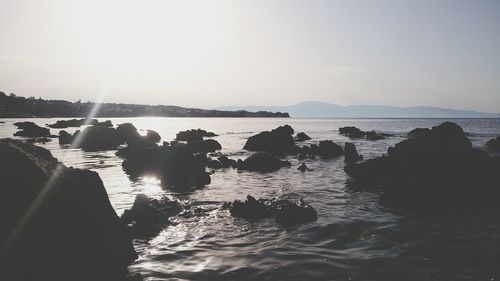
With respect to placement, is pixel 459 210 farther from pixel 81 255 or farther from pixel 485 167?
pixel 81 255

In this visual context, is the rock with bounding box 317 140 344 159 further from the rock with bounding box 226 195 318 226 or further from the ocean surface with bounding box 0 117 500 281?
the rock with bounding box 226 195 318 226

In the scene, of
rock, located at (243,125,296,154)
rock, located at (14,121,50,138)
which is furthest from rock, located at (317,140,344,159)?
rock, located at (14,121,50,138)

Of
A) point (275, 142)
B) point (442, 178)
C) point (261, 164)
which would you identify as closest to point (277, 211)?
point (442, 178)

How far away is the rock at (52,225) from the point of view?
8.53 meters

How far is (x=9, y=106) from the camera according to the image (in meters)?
191

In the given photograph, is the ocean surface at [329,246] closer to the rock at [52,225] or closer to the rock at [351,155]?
the rock at [52,225]

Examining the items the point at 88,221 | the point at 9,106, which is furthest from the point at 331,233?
the point at 9,106

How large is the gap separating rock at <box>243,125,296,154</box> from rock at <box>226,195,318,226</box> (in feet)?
120

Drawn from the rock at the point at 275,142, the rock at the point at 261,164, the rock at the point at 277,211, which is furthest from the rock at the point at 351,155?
the rock at the point at 277,211

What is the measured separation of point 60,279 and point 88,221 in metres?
1.63

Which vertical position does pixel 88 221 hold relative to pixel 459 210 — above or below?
above

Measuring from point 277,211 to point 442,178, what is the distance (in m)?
9.88

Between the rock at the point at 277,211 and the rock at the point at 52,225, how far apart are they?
22.5 feet

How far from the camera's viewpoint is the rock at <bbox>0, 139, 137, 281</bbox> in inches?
336
